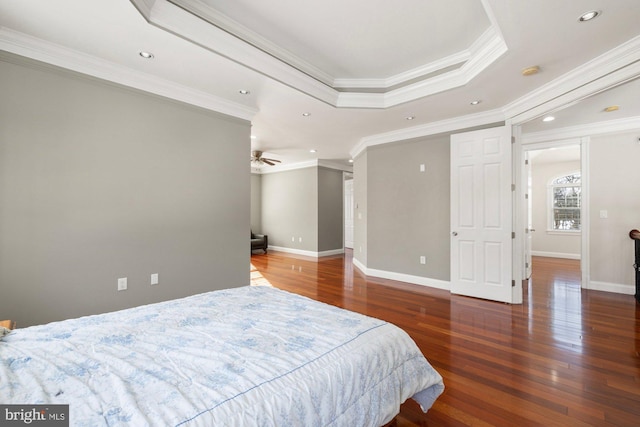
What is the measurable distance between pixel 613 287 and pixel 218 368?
5.68 metres

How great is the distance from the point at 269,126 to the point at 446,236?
10.7ft

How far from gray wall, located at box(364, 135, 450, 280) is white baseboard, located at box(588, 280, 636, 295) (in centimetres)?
221

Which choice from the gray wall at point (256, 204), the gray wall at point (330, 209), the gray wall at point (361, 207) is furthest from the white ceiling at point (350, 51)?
the gray wall at point (256, 204)

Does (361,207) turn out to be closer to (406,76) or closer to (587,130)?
(406,76)

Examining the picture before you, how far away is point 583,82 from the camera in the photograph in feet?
9.02

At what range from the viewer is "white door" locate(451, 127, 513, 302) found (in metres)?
3.76

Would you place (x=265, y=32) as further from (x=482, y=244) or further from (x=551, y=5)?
(x=482, y=244)

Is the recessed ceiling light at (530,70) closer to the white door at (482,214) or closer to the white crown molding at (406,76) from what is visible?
the white crown molding at (406,76)

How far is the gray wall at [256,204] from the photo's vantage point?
889 cm

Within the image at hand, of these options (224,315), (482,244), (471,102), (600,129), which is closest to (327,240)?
(482,244)

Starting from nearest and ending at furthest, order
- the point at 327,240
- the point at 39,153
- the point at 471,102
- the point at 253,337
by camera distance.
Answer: the point at 253,337 < the point at 39,153 < the point at 471,102 < the point at 327,240

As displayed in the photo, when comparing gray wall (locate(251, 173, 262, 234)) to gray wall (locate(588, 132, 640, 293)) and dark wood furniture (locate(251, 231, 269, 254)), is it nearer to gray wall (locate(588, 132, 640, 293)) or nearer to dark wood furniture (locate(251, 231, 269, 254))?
dark wood furniture (locate(251, 231, 269, 254))

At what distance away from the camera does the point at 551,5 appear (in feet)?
6.40

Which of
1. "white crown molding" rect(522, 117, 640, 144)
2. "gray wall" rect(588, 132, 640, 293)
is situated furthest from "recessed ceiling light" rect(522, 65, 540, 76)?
"gray wall" rect(588, 132, 640, 293)
